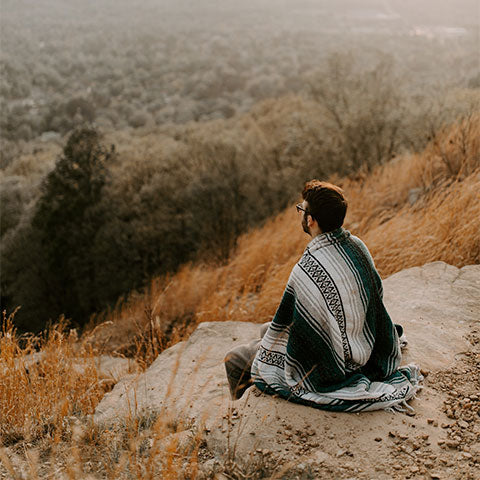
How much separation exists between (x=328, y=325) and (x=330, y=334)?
54 mm

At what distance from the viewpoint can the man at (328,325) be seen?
2.33 m

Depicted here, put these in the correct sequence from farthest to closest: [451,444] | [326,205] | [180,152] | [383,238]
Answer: [180,152] → [383,238] → [326,205] → [451,444]

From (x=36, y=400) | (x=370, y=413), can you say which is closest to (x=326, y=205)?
(x=370, y=413)

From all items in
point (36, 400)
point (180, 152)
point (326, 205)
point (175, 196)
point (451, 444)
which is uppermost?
point (326, 205)

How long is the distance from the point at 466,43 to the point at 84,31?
32344 millimetres

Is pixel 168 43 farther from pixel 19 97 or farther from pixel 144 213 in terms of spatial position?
pixel 144 213

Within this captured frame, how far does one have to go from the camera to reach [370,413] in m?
2.38

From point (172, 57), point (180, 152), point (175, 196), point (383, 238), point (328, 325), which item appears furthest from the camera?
point (172, 57)

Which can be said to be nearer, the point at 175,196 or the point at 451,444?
the point at 451,444

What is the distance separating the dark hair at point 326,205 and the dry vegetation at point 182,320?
1.24 metres

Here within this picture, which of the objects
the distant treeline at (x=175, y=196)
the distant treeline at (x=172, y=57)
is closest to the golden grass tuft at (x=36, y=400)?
the distant treeline at (x=175, y=196)

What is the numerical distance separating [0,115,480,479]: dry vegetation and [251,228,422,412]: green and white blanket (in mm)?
523

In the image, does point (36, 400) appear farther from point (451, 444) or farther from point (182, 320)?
point (182, 320)

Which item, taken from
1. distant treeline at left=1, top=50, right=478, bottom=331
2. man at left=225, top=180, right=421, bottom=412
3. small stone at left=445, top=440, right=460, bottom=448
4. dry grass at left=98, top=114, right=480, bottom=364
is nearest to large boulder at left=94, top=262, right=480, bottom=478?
small stone at left=445, top=440, right=460, bottom=448
